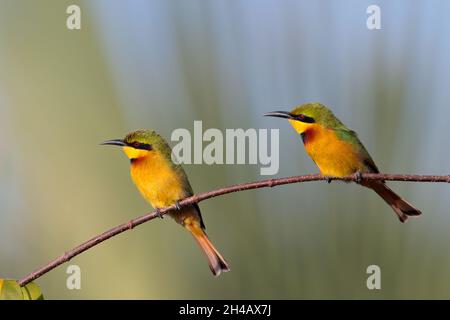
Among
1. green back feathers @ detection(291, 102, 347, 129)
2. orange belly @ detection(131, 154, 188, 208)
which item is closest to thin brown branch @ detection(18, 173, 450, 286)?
green back feathers @ detection(291, 102, 347, 129)

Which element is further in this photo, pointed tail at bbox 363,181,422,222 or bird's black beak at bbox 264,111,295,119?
bird's black beak at bbox 264,111,295,119

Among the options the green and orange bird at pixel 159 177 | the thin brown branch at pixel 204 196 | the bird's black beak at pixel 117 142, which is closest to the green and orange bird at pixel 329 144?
the green and orange bird at pixel 159 177

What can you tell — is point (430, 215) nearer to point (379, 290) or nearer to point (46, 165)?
point (379, 290)

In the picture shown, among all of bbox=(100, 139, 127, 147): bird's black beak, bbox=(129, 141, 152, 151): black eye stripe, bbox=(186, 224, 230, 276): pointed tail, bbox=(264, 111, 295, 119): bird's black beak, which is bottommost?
bbox=(186, 224, 230, 276): pointed tail

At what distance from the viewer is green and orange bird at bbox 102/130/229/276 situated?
95.4 inches

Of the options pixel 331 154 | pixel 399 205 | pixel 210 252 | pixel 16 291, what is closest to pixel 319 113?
pixel 331 154

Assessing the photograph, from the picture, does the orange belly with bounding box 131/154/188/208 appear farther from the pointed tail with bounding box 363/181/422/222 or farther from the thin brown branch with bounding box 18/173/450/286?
the thin brown branch with bounding box 18/173/450/286

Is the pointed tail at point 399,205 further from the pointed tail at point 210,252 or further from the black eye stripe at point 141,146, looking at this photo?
the black eye stripe at point 141,146

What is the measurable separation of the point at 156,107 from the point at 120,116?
0.17 m

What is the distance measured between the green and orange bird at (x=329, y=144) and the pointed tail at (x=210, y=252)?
554 millimetres

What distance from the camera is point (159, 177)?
266 centimetres

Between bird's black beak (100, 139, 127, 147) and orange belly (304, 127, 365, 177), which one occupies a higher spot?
bird's black beak (100, 139, 127, 147)

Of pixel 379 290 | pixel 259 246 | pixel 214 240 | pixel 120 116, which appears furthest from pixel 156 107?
pixel 379 290

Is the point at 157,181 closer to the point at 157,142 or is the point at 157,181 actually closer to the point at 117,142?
the point at 157,142
